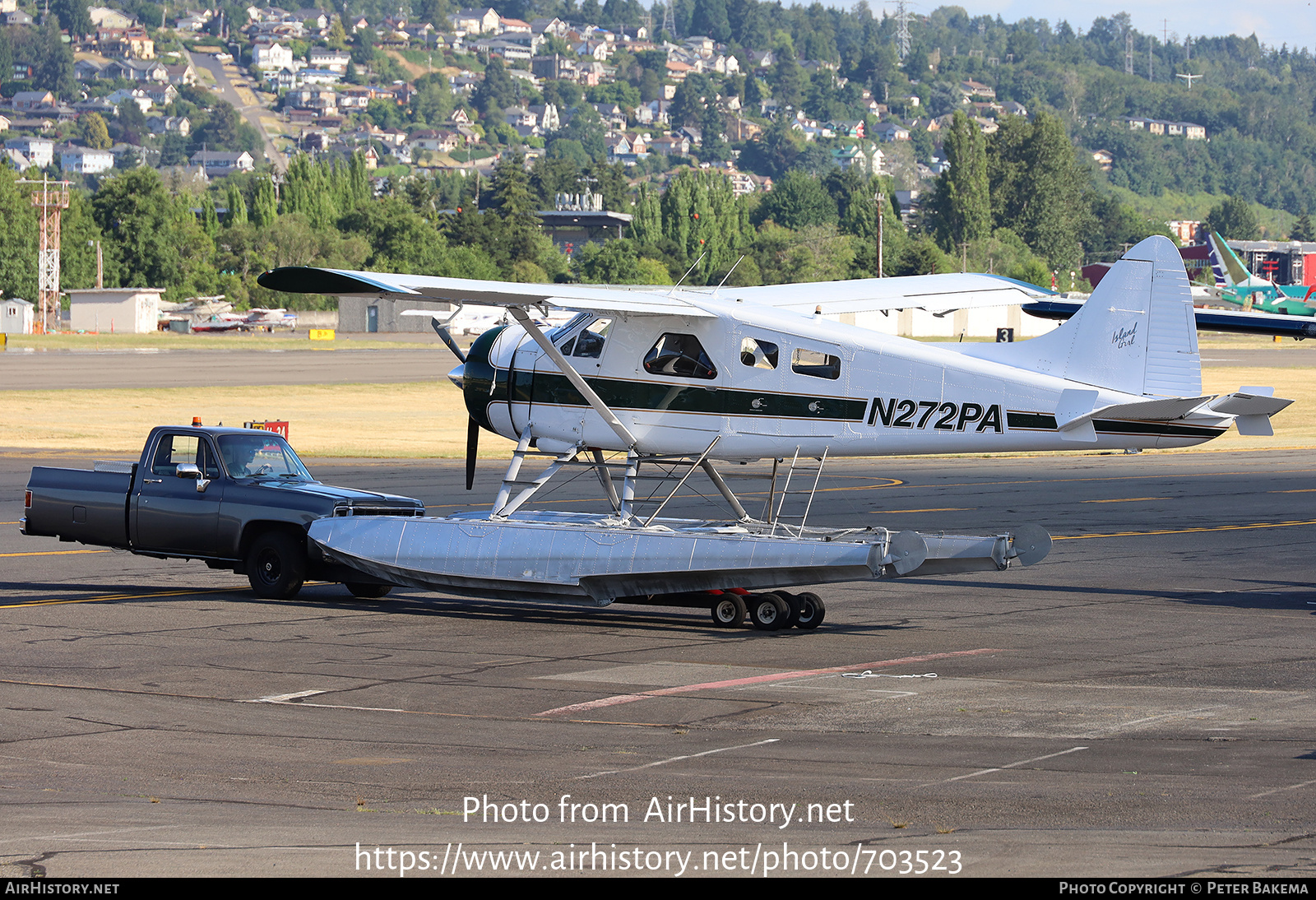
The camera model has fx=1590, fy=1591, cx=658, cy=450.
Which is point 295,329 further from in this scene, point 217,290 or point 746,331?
point 746,331

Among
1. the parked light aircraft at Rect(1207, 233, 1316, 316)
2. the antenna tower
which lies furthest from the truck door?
the antenna tower

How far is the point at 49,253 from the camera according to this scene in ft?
385

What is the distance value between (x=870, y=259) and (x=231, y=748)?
125m

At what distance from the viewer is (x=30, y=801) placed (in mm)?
9133

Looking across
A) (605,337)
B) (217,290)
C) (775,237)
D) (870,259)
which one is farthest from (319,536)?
(775,237)

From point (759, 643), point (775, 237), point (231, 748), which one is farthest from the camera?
point (775, 237)

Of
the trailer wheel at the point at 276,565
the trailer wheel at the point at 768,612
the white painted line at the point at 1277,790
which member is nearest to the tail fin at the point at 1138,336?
the trailer wheel at the point at 768,612

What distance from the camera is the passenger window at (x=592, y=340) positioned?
17.2 m

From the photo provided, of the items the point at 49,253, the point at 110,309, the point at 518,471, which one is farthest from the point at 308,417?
the point at 110,309

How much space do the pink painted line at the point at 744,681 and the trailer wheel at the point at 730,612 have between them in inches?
86.8

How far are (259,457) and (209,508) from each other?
3.70ft

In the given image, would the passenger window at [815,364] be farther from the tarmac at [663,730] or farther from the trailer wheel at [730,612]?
the tarmac at [663,730]

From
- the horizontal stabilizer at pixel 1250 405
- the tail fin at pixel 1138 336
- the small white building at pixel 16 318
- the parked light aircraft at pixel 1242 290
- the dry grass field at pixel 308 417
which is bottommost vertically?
the small white building at pixel 16 318
